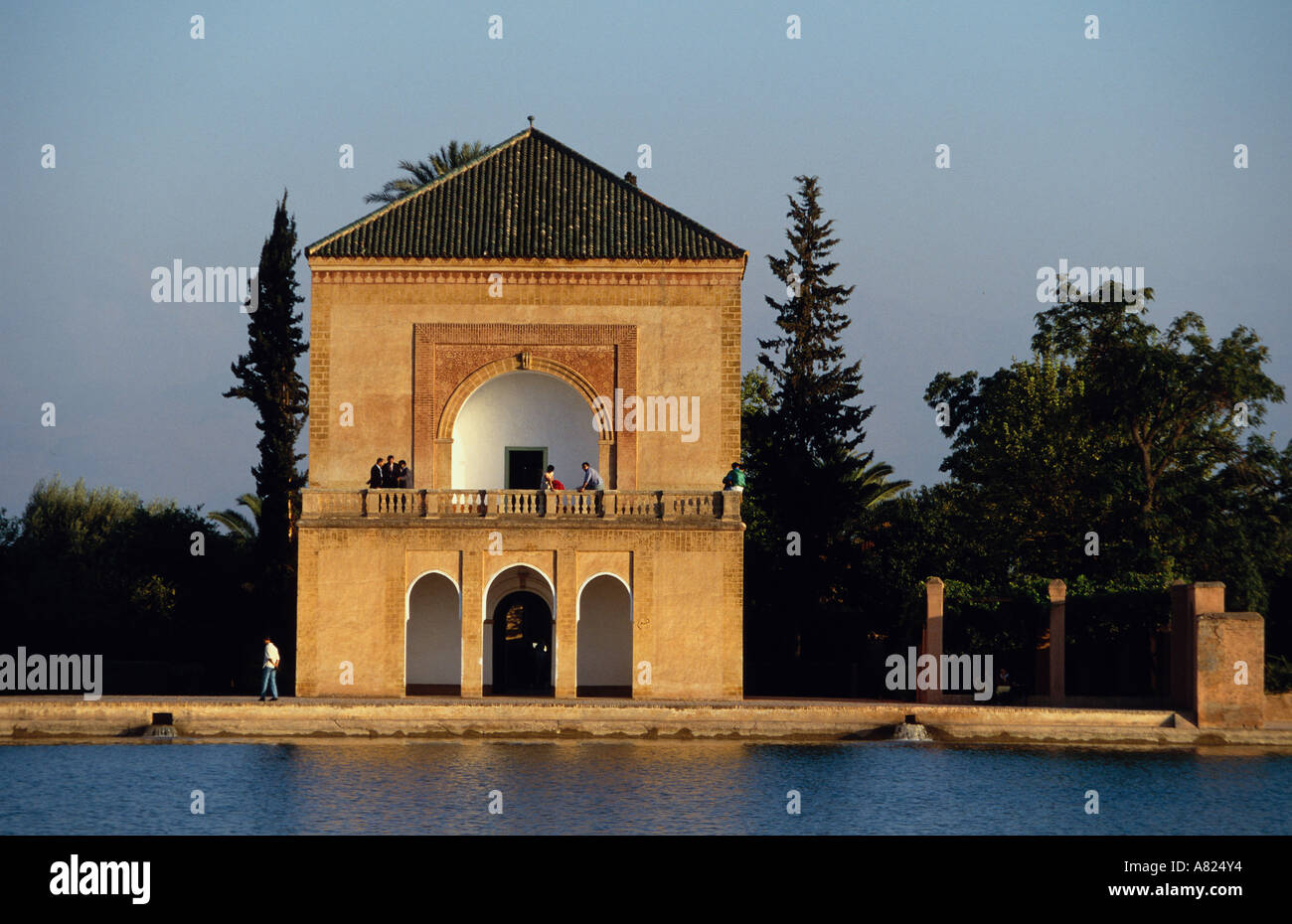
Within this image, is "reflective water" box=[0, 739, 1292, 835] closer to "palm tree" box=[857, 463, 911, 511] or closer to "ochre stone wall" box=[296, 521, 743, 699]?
"ochre stone wall" box=[296, 521, 743, 699]

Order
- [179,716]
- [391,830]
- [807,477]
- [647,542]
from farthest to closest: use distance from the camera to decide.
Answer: [807,477] → [647,542] → [179,716] → [391,830]

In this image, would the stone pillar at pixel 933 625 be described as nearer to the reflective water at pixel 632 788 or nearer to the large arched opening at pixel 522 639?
the reflective water at pixel 632 788

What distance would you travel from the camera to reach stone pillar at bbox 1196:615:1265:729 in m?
30.5

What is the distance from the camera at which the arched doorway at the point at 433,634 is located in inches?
1420

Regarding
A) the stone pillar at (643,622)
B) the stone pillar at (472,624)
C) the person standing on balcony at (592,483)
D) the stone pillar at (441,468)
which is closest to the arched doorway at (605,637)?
the stone pillar at (643,622)

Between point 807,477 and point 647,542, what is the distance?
11.4m

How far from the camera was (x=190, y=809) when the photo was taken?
849 inches

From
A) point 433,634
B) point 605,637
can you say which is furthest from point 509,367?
point 605,637

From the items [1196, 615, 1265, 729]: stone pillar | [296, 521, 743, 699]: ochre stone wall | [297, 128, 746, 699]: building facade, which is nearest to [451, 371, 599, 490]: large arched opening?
[297, 128, 746, 699]: building facade

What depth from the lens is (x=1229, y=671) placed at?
30.6 meters

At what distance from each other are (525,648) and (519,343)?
7702mm

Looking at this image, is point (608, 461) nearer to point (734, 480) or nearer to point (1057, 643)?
point (734, 480)

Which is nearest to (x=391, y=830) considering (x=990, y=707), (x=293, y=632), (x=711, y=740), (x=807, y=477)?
(x=711, y=740)
